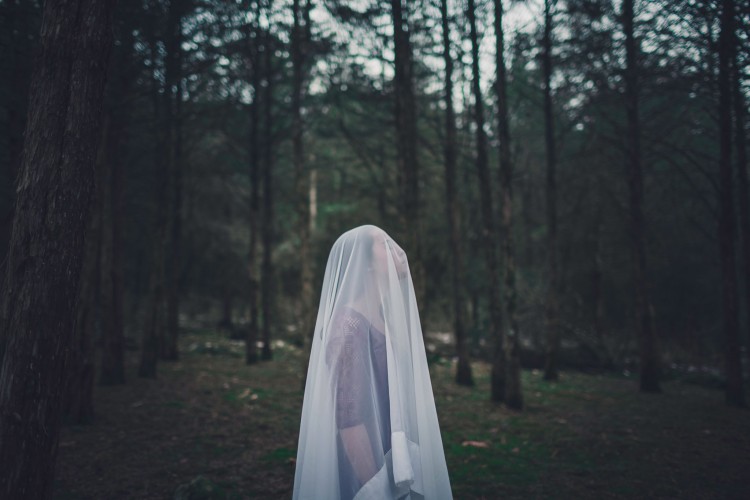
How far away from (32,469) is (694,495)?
6.12m

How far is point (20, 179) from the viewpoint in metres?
3.17

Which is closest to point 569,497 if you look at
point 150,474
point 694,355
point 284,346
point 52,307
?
point 150,474

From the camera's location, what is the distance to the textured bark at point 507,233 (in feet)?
28.5

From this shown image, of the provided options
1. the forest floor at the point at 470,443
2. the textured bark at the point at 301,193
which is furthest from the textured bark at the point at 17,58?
the textured bark at the point at 301,193

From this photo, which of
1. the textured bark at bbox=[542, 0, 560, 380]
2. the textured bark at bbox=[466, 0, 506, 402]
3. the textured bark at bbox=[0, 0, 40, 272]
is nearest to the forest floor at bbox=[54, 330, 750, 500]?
the textured bark at bbox=[466, 0, 506, 402]

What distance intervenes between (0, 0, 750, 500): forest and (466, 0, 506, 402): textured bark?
0.05 metres

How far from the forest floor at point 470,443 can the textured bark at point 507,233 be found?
59 centimetres

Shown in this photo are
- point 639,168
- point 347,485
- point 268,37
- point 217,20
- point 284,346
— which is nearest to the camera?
point 347,485

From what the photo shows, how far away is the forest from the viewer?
3207mm

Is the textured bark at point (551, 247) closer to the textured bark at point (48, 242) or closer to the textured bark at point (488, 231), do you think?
the textured bark at point (488, 231)

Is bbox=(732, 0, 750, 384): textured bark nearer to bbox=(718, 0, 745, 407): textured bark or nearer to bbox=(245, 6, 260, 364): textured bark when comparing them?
bbox=(718, 0, 745, 407): textured bark

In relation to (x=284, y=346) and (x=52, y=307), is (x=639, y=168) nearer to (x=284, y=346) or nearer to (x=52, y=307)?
(x=52, y=307)

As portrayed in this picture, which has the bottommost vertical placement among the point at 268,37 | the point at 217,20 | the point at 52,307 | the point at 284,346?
the point at 284,346

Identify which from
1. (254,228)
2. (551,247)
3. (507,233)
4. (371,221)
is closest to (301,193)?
(254,228)
